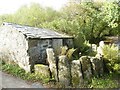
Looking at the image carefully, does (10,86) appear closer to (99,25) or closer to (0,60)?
(0,60)

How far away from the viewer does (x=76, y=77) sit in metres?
14.0

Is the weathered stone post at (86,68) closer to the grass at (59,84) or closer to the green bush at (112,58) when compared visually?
the grass at (59,84)

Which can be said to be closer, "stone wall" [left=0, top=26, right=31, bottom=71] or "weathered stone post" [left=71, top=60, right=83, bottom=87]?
"weathered stone post" [left=71, top=60, right=83, bottom=87]

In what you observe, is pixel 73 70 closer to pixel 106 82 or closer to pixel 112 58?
pixel 106 82

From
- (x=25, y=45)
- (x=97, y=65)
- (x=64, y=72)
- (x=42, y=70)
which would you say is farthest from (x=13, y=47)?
A: (x=97, y=65)

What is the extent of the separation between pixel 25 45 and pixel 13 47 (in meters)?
1.80

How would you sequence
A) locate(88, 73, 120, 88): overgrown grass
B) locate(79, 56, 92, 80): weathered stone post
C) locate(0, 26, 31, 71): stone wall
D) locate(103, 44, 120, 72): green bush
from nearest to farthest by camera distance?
locate(88, 73, 120, 88): overgrown grass → locate(79, 56, 92, 80): weathered stone post → locate(103, 44, 120, 72): green bush → locate(0, 26, 31, 71): stone wall

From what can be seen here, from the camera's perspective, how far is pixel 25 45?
54.6 feet

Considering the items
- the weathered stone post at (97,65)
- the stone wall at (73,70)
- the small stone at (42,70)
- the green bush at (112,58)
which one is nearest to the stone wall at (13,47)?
the small stone at (42,70)

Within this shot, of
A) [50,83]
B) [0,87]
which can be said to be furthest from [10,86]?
[50,83]

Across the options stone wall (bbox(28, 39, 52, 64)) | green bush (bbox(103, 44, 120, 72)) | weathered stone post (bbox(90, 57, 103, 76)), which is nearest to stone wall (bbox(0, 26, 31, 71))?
stone wall (bbox(28, 39, 52, 64))

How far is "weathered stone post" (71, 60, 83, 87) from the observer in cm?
1387

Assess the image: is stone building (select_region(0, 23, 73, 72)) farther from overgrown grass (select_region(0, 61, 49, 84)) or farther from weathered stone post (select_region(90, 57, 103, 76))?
weathered stone post (select_region(90, 57, 103, 76))

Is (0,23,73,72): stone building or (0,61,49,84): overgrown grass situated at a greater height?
(0,23,73,72): stone building
